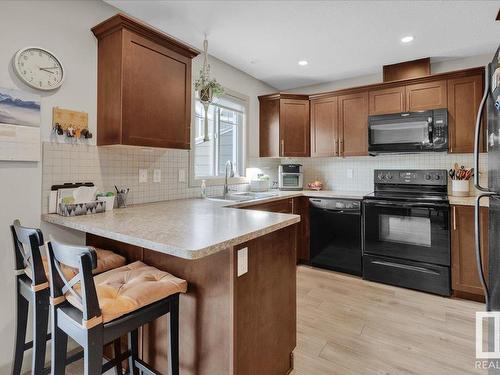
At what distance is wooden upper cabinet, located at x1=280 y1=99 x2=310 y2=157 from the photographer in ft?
12.7

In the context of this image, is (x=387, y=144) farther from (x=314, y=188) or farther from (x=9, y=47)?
(x=9, y=47)

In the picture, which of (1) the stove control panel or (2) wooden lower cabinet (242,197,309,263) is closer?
(1) the stove control panel

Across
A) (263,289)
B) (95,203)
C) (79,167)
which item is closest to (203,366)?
(263,289)

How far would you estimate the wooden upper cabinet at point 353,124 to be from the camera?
347cm

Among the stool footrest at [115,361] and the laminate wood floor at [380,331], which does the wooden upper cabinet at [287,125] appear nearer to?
the laminate wood floor at [380,331]

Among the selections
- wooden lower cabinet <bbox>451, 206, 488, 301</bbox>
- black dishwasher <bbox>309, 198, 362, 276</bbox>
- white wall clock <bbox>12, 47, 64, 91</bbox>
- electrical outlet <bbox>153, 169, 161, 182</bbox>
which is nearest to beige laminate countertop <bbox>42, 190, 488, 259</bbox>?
electrical outlet <bbox>153, 169, 161, 182</bbox>

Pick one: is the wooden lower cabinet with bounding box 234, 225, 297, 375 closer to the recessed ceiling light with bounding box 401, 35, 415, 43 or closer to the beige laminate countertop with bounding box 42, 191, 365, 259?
the beige laminate countertop with bounding box 42, 191, 365, 259

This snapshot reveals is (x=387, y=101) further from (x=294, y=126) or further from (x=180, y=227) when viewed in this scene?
(x=180, y=227)

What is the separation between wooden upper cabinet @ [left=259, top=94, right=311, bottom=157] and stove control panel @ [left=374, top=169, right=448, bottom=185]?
1004mm

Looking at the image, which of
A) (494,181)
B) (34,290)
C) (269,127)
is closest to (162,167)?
(34,290)

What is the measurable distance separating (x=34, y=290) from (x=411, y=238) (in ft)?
10.1

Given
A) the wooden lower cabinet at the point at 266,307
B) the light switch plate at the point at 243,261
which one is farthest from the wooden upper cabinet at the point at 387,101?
the light switch plate at the point at 243,261

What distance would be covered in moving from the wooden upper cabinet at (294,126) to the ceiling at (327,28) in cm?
60

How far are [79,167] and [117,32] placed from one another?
0.98m
